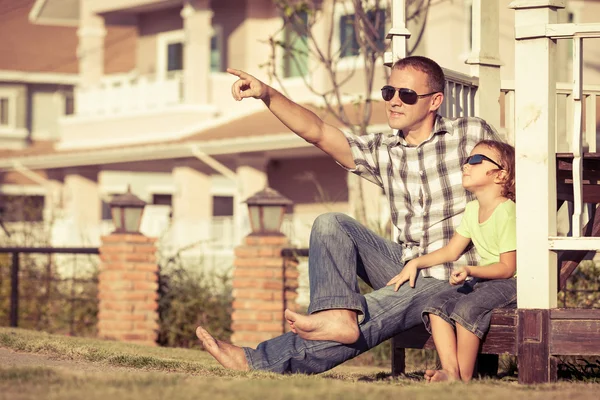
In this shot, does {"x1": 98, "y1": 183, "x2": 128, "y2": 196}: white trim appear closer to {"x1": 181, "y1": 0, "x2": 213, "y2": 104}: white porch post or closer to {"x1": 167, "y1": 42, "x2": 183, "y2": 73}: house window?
{"x1": 167, "y1": 42, "x2": 183, "y2": 73}: house window

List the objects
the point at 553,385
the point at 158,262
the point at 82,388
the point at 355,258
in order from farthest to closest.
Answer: the point at 158,262 → the point at 355,258 → the point at 553,385 → the point at 82,388

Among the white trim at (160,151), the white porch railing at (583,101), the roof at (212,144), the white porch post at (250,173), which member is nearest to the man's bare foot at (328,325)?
the white porch railing at (583,101)

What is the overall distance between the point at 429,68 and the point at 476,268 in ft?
3.87

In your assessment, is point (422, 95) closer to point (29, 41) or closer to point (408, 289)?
point (408, 289)

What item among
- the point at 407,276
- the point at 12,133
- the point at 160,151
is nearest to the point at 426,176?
the point at 407,276

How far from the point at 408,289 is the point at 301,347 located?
0.60 m

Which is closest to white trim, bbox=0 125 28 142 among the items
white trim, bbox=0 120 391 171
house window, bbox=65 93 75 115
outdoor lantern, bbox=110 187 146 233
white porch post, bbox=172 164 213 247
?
house window, bbox=65 93 75 115

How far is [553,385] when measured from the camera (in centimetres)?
539

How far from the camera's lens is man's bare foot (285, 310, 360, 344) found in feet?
19.3

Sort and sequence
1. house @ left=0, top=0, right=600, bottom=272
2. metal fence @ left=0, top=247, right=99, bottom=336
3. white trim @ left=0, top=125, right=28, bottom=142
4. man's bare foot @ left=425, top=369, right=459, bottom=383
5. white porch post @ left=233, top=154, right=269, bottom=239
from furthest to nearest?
white trim @ left=0, top=125, right=28, bottom=142, white porch post @ left=233, top=154, right=269, bottom=239, house @ left=0, top=0, right=600, bottom=272, metal fence @ left=0, top=247, right=99, bottom=336, man's bare foot @ left=425, top=369, right=459, bottom=383

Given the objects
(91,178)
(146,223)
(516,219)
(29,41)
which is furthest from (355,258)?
(29,41)

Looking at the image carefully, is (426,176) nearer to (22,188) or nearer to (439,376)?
(439,376)

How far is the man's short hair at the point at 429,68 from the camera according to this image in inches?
252

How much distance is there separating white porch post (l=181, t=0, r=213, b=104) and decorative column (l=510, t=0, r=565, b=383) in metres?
19.0
